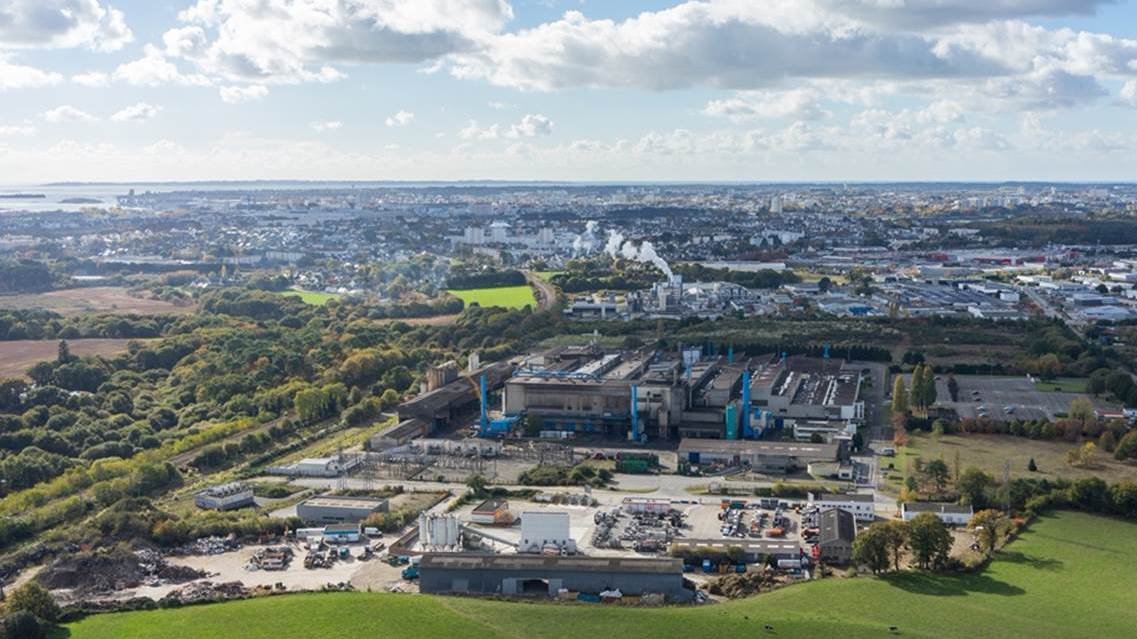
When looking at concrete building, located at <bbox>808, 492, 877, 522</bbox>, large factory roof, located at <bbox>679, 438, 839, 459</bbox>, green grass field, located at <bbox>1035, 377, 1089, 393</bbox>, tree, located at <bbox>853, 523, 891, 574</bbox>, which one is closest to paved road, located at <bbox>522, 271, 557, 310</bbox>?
green grass field, located at <bbox>1035, 377, 1089, 393</bbox>

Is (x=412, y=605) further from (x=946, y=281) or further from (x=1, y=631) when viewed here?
(x=946, y=281)

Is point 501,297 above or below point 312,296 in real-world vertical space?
above

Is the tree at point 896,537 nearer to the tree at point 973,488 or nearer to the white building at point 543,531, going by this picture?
the tree at point 973,488

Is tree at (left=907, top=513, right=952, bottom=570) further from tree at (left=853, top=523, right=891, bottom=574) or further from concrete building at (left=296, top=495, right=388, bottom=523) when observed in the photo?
concrete building at (left=296, top=495, right=388, bottom=523)

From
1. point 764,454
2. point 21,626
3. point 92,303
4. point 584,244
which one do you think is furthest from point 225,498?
point 584,244

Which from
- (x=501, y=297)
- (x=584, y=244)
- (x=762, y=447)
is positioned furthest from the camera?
(x=584, y=244)

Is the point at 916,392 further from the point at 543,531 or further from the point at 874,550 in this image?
the point at 543,531

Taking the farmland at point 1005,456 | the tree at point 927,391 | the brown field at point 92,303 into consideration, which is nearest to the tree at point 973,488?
the farmland at point 1005,456
